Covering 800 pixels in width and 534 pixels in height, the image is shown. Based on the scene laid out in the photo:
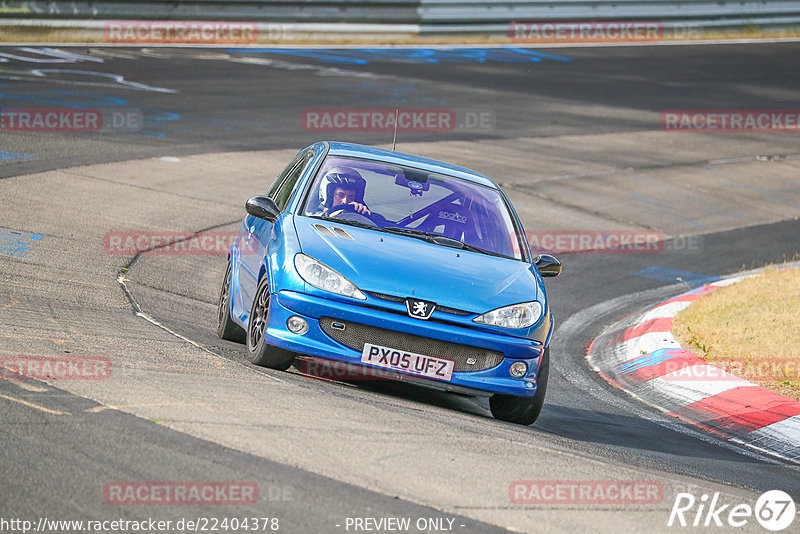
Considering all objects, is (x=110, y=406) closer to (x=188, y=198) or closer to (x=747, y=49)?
(x=188, y=198)

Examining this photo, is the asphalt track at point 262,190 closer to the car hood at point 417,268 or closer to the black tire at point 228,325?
the black tire at point 228,325

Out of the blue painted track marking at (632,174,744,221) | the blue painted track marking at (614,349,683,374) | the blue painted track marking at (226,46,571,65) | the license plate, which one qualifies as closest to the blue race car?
the license plate

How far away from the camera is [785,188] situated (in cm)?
1906

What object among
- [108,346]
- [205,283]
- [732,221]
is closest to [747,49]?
[732,221]

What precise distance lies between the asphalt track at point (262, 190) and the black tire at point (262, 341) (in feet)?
0.44

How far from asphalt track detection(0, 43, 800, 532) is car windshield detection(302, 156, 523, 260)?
1.11 m

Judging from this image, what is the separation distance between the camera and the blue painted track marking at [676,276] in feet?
43.2

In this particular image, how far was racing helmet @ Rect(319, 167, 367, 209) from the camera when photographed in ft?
24.6

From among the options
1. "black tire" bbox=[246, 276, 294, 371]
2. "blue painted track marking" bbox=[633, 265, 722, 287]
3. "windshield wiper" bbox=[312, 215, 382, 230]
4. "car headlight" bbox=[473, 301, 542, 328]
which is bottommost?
"blue painted track marking" bbox=[633, 265, 722, 287]

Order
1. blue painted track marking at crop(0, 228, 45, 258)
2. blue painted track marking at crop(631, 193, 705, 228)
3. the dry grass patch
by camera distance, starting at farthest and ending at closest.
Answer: blue painted track marking at crop(631, 193, 705, 228), blue painted track marking at crop(0, 228, 45, 258), the dry grass patch

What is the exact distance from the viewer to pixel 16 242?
9.86 meters

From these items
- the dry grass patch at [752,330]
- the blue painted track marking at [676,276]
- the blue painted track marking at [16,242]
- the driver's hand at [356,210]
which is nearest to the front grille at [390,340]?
the driver's hand at [356,210]

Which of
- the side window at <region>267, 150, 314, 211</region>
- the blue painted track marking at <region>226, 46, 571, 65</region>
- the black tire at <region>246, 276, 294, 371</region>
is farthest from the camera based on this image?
the blue painted track marking at <region>226, 46, 571, 65</region>

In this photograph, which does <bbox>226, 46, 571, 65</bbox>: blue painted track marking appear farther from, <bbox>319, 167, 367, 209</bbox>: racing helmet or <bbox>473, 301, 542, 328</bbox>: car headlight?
<bbox>473, 301, 542, 328</bbox>: car headlight
